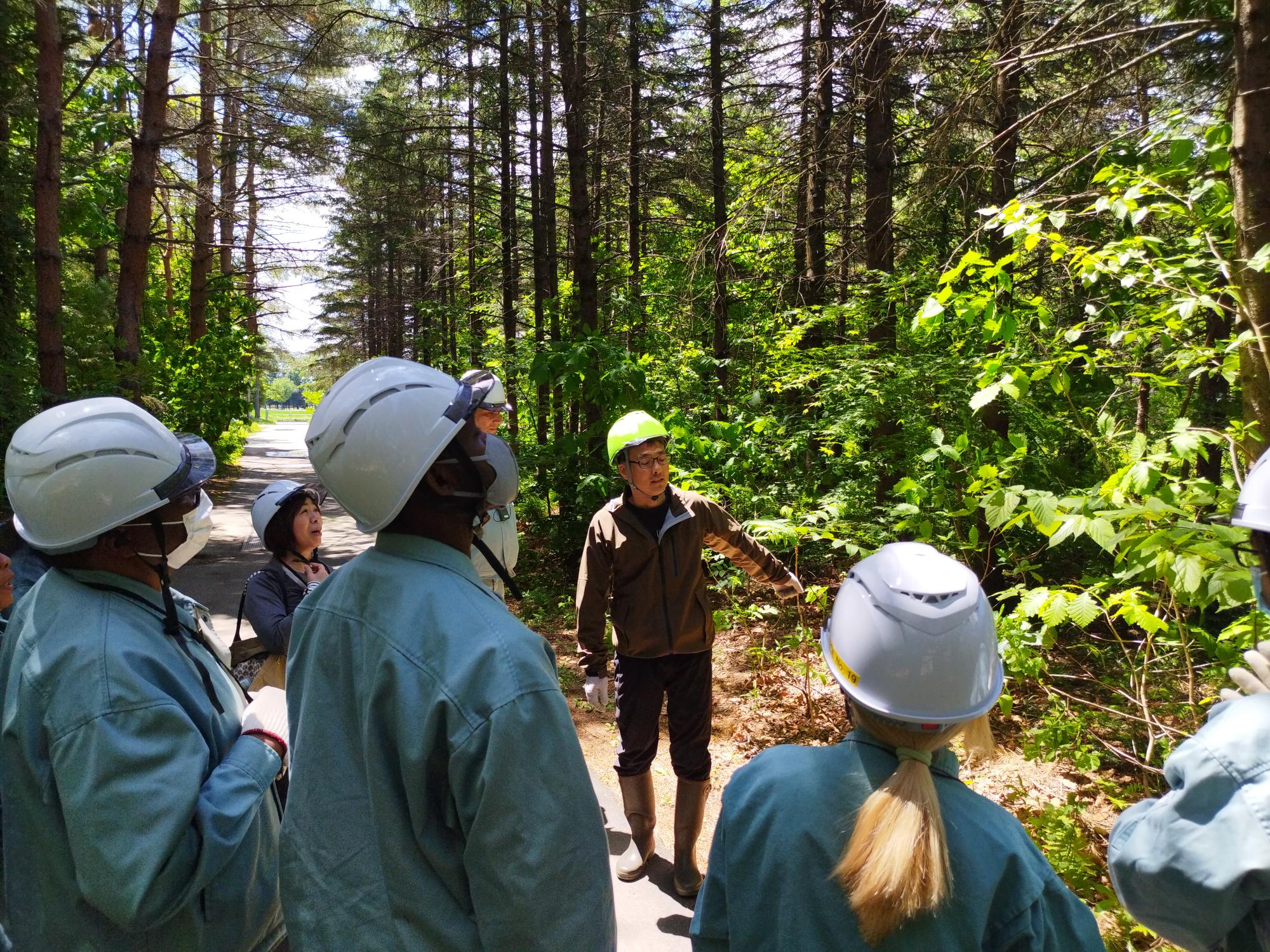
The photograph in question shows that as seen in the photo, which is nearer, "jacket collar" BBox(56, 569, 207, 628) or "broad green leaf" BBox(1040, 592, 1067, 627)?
"jacket collar" BBox(56, 569, 207, 628)

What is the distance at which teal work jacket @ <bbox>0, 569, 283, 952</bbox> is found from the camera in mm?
1530

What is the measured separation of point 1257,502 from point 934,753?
0.83 meters

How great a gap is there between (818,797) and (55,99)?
9.78 metres

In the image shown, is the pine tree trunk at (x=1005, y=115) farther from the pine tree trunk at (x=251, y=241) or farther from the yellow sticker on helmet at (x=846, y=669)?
the pine tree trunk at (x=251, y=241)

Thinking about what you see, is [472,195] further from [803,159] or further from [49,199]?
[803,159]

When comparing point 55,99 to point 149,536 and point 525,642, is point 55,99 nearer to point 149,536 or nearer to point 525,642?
point 149,536

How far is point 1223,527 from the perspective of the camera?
2434mm

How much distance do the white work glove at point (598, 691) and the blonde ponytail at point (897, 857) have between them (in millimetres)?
2519

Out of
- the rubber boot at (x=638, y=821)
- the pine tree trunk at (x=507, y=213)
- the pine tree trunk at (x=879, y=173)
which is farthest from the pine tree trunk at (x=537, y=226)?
the rubber boot at (x=638, y=821)

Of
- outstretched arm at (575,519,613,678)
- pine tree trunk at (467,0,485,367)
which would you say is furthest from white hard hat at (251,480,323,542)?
pine tree trunk at (467,0,485,367)

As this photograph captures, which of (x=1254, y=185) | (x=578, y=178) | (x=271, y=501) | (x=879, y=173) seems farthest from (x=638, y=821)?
(x=578, y=178)

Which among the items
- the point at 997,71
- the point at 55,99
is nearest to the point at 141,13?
the point at 55,99

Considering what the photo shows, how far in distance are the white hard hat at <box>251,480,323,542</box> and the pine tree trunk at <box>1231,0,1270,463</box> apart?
3.74 m

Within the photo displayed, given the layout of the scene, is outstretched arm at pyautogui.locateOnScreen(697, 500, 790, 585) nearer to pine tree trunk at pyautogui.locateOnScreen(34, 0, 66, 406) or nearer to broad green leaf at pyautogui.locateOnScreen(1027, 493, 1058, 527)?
broad green leaf at pyautogui.locateOnScreen(1027, 493, 1058, 527)
